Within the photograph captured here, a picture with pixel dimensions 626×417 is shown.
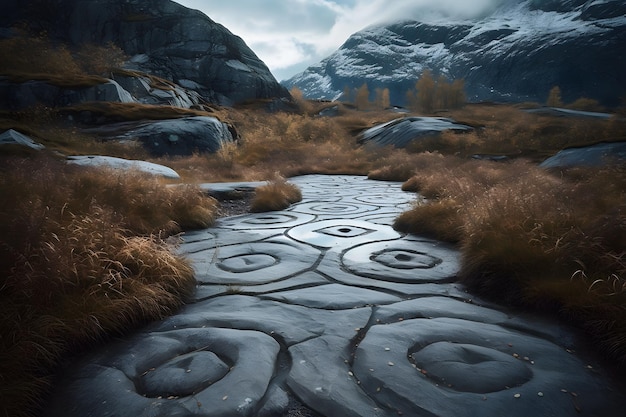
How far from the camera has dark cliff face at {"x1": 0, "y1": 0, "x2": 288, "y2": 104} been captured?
40656mm

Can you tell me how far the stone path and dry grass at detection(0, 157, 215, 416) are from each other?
0.39 feet

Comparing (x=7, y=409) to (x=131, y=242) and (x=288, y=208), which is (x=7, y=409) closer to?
(x=131, y=242)

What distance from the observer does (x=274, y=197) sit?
561 centimetres

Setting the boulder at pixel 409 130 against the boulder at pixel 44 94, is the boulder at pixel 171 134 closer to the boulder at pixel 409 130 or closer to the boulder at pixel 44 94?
the boulder at pixel 44 94

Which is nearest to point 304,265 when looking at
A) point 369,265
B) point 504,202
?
point 369,265

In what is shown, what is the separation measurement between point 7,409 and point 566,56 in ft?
576

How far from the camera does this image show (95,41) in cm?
4212

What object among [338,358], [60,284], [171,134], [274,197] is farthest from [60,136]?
[338,358]

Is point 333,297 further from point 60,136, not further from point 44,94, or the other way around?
point 44,94

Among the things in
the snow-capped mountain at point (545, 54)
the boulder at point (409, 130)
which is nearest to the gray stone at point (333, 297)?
the boulder at point (409, 130)

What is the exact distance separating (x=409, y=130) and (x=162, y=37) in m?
38.4

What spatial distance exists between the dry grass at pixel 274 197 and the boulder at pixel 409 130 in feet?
36.7

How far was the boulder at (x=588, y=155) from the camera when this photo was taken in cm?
710

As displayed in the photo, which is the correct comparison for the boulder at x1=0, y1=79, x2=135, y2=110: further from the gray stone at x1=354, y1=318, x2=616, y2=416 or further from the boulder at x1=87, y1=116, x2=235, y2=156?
the gray stone at x1=354, y1=318, x2=616, y2=416
